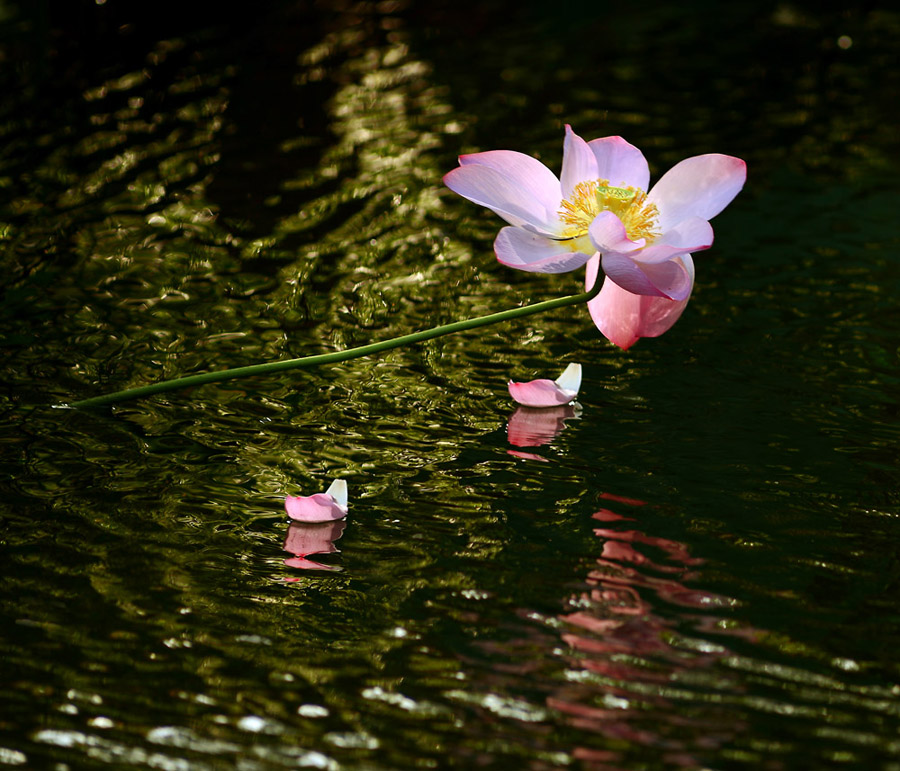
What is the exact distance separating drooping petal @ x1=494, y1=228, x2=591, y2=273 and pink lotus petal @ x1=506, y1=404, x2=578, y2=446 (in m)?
0.22

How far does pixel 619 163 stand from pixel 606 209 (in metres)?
0.05

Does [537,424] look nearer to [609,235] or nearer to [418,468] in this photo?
[418,468]

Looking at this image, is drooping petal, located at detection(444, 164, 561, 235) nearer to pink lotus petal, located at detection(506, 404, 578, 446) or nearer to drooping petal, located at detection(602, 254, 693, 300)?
drooping petal, located at detection(602, 254, 693, 300)

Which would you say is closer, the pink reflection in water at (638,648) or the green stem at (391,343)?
the pink reflection in water at (638,648)

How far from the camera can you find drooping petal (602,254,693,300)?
779mm

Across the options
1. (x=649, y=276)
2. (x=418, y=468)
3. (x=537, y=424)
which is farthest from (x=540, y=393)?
(x=649, y=276)

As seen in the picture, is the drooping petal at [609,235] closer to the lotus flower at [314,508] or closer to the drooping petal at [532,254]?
the drooping petal at [532,254]

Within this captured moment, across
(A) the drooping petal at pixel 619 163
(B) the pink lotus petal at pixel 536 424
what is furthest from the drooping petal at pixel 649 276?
(B) the pink lotus petal at pixel 536 424

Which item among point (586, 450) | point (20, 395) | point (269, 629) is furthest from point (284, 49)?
point (269, 629)

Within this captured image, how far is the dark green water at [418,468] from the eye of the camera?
675mm

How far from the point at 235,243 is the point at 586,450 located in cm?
62

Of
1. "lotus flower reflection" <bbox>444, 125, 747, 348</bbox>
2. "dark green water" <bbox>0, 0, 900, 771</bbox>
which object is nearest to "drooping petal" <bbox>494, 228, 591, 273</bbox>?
"lotus flower reflection" <bbox>444, 125, 747, 348</bbox>

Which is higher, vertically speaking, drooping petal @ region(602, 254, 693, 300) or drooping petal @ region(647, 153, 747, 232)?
drooping petal @ region(647, 153, 747, 232)

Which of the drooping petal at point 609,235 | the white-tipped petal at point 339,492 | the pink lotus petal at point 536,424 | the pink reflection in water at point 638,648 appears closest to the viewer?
the pink reflection in water at point 638,648
